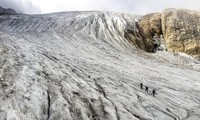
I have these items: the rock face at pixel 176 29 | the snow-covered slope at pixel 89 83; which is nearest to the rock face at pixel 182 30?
the rock face at pixel 176 29

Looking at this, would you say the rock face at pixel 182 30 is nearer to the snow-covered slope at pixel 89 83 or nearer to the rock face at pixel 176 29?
the rock face at pixel 176 29

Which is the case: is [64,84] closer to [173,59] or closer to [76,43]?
[76,43]

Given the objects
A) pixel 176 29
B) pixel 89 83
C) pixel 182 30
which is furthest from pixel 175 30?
pixel 89 83

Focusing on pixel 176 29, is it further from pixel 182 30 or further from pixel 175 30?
pixel 182 30

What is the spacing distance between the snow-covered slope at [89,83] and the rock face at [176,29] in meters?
3.00

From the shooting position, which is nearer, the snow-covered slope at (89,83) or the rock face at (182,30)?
the snow-covered slope at (89,83)

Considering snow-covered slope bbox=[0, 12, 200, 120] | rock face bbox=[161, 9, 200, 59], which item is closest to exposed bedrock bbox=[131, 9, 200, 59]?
rock face bbox=[161, 9, 200, 59]

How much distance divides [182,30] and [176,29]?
0.52m

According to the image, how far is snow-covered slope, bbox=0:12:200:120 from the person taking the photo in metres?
11.1

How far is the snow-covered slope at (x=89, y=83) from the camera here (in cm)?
1112

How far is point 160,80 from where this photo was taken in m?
16.8

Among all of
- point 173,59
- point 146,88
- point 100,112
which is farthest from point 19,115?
point 173,59

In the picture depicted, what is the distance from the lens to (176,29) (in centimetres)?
2856

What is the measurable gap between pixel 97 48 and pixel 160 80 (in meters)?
7.20
